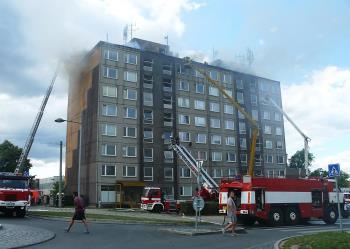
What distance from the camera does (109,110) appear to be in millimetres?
55750

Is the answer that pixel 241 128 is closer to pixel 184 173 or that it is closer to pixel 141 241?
pixel 184 173

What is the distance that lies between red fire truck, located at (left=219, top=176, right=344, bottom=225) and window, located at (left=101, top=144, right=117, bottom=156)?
29495 millimetres

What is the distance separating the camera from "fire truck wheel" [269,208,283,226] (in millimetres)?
24844

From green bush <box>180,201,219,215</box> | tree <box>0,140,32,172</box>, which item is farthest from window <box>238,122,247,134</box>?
green bush <box>180,201,219,215</box>

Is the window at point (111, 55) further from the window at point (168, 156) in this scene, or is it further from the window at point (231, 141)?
the window at point (231, 141)

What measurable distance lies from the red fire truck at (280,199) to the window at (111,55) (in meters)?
34.8

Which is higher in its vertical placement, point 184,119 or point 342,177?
point 184,119

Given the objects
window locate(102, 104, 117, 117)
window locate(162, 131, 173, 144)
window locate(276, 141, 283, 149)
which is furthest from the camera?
window locate(276, 141, 283, 149)

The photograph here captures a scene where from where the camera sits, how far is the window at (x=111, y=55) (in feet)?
188

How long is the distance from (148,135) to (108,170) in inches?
302

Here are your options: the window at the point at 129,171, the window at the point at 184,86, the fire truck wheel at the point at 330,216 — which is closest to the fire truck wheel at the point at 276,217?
the fire truck wheel at the point at 330,216

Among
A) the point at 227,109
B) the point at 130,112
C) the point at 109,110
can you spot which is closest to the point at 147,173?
the point at 130,112

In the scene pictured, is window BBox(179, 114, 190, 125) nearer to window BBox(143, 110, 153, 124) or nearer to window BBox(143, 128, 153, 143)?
window BBox(143, 110, 153, 124)

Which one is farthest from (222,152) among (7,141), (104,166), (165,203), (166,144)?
(7,141)
